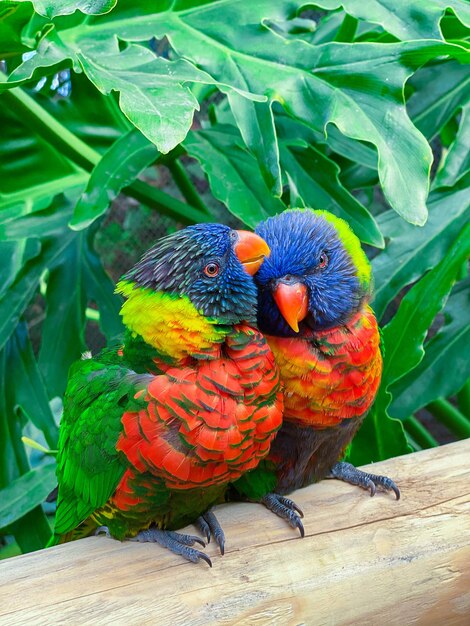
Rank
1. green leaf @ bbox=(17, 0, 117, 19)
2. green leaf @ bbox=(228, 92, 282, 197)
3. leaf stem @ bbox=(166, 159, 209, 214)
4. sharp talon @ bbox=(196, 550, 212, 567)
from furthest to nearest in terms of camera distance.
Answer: leaf stem @ bbox=(166, 159, 209, 214), green leaf @ bbox=(228, 92, 282, 197), sharp talon @ bbox=(196, 550, 212, 567), green leaf @ bbox=(17, 0, 117, 19)

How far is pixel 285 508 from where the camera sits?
0.88 metres

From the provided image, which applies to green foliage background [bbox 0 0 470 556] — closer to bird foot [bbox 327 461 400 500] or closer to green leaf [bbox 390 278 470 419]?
green leaf [bbox 390 278 470 419]

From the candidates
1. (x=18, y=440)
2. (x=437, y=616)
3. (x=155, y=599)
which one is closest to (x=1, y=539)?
(x=18, y=440)

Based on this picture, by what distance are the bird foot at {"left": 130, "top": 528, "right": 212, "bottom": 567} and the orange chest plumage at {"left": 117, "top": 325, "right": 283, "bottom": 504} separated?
0.09m

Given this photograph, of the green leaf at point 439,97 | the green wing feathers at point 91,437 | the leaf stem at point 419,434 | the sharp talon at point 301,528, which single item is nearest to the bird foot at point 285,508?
the sharp talon at point 301,528

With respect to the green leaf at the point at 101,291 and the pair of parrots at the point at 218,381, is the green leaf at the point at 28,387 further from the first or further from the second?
the pair of parrots at the point at 218,381

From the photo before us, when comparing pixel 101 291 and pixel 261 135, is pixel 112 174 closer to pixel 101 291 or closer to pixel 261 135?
pixel 261 135

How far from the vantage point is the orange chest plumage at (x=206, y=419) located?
749 millimetres

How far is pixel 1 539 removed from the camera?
165 centimetres

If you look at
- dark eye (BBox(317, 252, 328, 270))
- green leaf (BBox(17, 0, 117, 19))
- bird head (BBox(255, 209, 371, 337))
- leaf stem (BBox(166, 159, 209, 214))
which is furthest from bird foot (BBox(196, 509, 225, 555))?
leaf stem (BBox(166, 159, 209, 214))

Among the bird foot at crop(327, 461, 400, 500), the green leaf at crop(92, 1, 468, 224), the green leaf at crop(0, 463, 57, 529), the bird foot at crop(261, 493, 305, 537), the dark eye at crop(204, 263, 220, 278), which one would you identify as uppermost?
the green leaf at crop(92, 1, 468, 224)

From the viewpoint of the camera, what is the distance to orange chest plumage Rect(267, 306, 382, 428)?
855mm

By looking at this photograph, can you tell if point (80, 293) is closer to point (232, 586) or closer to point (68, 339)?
point (68, 339)

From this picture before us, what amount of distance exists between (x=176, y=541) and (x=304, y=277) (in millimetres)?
365
